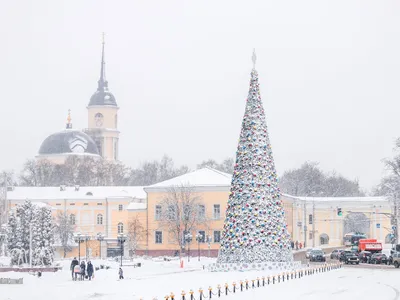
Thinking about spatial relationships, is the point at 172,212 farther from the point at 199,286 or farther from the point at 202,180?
the point at 199,286

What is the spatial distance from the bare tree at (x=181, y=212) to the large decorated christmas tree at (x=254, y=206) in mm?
34373

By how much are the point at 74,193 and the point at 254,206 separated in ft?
250

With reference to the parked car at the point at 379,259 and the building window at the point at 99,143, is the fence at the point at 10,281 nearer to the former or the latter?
the parked car at the point at 379,259

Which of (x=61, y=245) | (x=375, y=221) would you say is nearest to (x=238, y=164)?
(x=61, y=245)

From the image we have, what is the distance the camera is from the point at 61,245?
10256cm

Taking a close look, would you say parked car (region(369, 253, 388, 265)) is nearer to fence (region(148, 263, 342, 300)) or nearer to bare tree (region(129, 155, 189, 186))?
fence (region(148, 263, 342, 300))

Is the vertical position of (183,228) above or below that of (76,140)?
below

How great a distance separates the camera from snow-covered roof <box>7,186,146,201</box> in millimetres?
122750

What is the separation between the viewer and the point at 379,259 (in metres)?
66.2

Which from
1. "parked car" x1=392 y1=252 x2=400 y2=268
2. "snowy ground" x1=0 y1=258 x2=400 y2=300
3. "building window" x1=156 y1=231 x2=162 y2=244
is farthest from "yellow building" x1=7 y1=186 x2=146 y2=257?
"snowy ground" x1=0 y1=258 x2=400 y2=300

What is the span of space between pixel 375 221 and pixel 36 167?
67.2m

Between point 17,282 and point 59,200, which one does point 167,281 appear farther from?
point 59,200

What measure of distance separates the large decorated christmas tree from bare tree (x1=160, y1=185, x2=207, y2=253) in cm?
3437

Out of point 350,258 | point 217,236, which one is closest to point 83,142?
point 217,236
